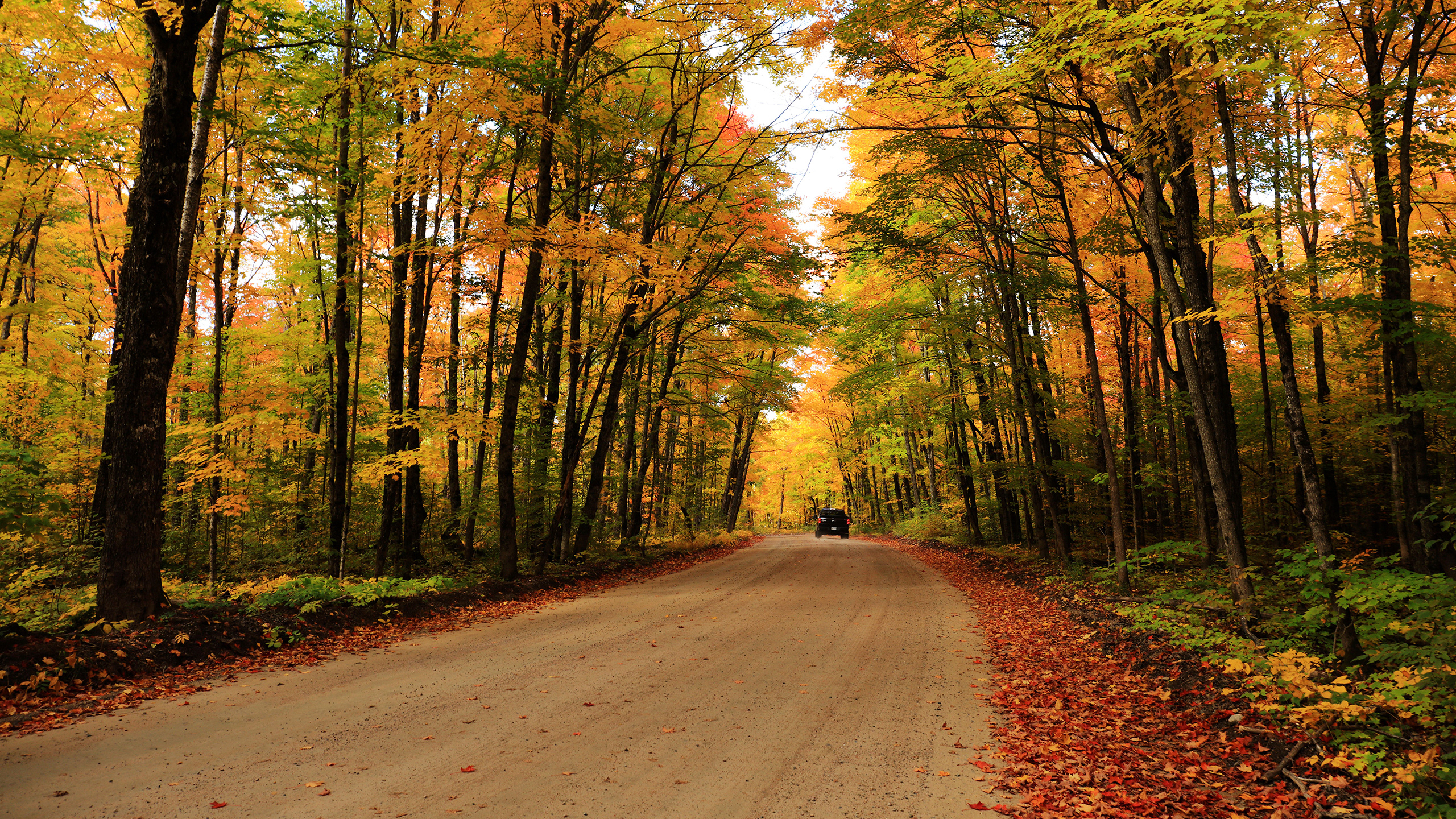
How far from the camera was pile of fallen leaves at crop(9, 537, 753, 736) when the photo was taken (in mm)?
4875

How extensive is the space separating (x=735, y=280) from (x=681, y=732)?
490 inches

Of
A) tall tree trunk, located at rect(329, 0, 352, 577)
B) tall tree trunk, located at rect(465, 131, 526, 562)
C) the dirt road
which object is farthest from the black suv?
the dirt road

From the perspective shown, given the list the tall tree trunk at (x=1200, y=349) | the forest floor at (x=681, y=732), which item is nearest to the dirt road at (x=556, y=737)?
the forest floor at (x=681, y=732)

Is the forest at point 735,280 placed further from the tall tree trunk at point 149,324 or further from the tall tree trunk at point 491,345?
the tall tree trunk at point 491,345

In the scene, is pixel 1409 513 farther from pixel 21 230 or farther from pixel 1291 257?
pixel 21 230

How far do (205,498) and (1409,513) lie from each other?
61.4ft

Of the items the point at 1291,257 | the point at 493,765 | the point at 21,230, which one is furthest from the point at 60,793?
the point at 1291,257

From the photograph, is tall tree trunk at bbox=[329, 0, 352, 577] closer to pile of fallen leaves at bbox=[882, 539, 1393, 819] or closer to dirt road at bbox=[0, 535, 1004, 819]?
dirt road at bbox=[0, 535, 1004, 819]

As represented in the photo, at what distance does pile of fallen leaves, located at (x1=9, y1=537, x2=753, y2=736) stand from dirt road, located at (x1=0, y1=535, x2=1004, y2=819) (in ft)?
1.27

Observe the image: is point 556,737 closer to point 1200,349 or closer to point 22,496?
point 22,496

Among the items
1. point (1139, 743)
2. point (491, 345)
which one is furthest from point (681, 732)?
point (491, 345)

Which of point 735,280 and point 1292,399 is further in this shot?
point 735,280

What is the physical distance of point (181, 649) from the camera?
6.02 meters

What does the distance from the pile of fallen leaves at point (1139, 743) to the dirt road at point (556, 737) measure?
36cm
